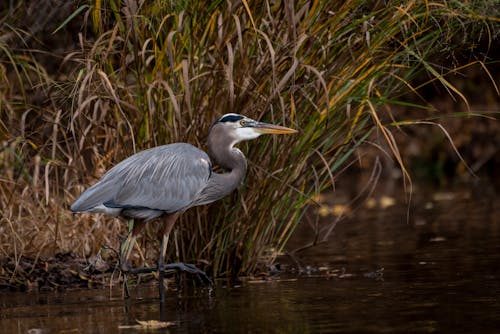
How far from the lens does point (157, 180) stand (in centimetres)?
680

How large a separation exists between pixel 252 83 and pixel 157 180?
924 millimetres

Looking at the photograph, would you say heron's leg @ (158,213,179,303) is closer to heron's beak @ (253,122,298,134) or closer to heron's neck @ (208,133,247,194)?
heron's neck @ (208,133,247,194)

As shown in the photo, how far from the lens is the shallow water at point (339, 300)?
5.42 meters

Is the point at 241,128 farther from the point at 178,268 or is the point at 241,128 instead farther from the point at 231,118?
the point at 178,268

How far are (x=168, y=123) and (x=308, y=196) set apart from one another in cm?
109

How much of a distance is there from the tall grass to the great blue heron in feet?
0.67

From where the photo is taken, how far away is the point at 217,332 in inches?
210

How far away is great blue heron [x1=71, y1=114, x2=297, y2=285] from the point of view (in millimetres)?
6688

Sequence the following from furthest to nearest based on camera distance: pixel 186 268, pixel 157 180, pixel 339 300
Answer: pixel 157 180
pixel 186 268
pixel 339 300

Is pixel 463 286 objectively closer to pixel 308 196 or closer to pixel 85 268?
pixel 308 196

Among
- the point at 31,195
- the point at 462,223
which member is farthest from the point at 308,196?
the point at 462,223

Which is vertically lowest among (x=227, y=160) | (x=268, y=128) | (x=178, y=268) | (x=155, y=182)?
(x=178, y=268)

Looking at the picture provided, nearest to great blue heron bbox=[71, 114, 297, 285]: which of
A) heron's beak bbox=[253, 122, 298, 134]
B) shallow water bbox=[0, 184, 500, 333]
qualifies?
heron's beak bbox=[253, 122, 298, 134]

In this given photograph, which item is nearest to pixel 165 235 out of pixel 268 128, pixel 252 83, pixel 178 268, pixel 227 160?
pixel 178 268
